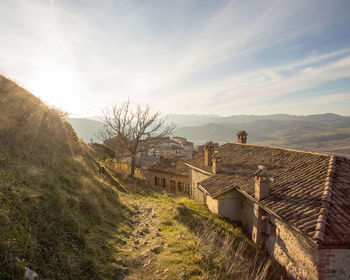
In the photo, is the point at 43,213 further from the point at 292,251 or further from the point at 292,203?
the point at 292,251

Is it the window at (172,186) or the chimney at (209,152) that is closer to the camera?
the chimney at (209,152)

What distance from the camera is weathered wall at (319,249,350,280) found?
683 centimetres

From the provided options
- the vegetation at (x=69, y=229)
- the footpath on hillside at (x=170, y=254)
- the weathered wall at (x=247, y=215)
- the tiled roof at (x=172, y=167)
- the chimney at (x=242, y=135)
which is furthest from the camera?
the tiled roof at (x=172, y=167)

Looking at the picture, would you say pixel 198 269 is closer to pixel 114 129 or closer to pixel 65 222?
pixel 65 222

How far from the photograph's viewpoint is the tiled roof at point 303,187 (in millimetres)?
6887

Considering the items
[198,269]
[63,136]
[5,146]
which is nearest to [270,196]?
[198,269]

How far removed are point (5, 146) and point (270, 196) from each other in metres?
12.3

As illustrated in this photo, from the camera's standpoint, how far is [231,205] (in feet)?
44.7

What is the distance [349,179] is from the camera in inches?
359

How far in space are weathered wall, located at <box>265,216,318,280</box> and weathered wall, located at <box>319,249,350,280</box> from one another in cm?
21

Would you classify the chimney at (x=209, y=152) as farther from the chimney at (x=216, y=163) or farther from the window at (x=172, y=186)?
the window at (x=172, y=186)

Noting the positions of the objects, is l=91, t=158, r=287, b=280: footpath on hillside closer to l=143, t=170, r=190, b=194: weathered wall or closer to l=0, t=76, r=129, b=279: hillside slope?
l=0, t=76, r=129, b=279: hillside slope

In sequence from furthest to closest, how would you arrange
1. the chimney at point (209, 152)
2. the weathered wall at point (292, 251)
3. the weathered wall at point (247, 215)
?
the chimney at point (209, 152) < the weathered wall at point (247, 215) < the weathered wall at point (292, 251)

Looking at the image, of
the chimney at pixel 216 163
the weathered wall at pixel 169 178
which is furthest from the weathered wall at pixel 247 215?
the weathered wall at pixel 169 178
